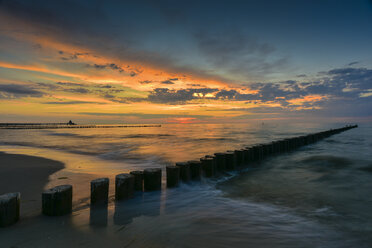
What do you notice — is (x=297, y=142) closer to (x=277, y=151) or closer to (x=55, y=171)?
(x=277, y=151)

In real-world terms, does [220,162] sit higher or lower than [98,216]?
higher

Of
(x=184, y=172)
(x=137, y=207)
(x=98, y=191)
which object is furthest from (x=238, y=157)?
(x=98, y=191)

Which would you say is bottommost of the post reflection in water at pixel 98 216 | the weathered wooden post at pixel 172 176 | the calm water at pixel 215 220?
the calm water at pixel 215 220

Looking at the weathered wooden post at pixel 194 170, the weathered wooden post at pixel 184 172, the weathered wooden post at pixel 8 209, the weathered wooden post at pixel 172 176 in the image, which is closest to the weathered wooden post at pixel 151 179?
the weathered wooden post at pixel 172 176

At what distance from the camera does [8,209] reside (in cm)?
323

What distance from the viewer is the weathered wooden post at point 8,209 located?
10.5ft

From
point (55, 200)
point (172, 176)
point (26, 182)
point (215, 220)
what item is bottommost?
point (215, 220)

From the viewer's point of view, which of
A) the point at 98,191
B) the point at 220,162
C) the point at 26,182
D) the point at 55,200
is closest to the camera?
the point at 55,200

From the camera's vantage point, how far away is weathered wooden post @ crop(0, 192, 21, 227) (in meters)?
3.19

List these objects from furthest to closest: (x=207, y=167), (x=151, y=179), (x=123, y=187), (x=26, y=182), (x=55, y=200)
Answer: (x=207, y=167) < (x=26, y=182) < (x=151, y=179) < (x=123, y=187) < (x=55, y=200)

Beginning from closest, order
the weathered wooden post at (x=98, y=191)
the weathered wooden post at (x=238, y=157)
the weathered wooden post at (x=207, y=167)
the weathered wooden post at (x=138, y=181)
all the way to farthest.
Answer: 1. the weathered wooden post at (x=98, y=191)
2. the weathered wooden post at (x=138, y=181)
3. the weathered wooden post at (x=207, y=167)
4. the weathered wooden post at (x=238, y=157)

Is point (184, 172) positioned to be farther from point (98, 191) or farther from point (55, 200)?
point (55, 200)

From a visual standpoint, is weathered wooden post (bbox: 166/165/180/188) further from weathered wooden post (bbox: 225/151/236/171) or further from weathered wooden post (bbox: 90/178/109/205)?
weathered wooden post (bbox: 225/151/236/171)

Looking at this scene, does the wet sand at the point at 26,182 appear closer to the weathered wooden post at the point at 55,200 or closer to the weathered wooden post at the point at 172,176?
the weathered wooden post at the point at 55,200
